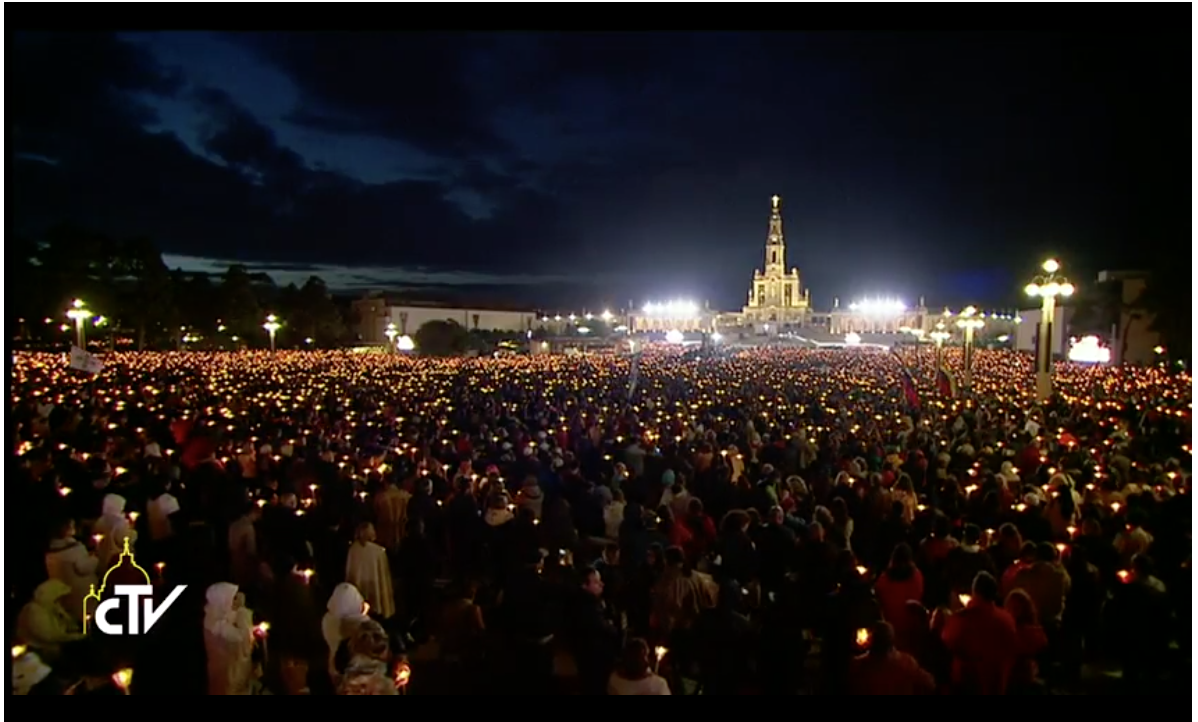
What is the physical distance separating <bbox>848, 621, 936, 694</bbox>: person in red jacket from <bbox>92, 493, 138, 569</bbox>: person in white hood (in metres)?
5.63

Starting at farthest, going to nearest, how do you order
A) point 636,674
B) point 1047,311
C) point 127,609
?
point 1047,311, point 127,609, point 636,674

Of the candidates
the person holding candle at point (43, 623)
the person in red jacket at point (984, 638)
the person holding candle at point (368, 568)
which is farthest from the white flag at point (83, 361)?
the person in red jacket at point (984, 638)

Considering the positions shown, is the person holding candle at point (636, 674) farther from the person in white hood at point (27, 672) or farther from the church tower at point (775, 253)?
the church tower at point (775, 253)

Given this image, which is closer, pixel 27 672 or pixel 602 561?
pixel 27 672

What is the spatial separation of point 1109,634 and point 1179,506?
178cm

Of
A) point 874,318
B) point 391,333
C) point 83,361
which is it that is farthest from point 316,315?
point 874,318

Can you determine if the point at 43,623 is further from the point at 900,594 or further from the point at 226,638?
the point at 900,594

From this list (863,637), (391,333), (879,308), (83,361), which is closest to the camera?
(863,637)

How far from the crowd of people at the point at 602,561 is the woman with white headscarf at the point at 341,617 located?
0.02m

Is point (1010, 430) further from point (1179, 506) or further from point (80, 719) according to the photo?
point (80, 719)

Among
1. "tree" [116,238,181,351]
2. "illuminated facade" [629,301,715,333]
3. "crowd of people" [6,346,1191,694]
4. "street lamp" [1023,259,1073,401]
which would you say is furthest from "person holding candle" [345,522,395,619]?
"illuminated facade" [629,301,715,333]

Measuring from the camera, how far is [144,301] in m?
38.2

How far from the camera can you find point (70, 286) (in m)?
22.6

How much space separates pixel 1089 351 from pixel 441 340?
114ft
